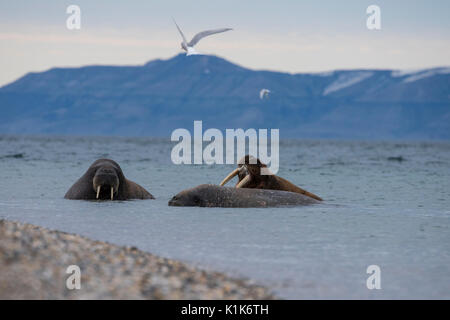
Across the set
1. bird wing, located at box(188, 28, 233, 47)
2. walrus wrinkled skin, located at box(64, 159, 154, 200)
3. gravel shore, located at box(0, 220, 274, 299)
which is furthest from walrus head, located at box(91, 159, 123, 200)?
bird wing, located at box(188, 28, 233, 47)

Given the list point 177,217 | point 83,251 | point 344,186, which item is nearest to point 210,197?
point 177,217

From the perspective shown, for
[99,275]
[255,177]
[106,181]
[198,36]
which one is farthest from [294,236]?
[198,36]

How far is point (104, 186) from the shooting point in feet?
58.5

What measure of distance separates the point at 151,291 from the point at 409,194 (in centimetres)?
1674

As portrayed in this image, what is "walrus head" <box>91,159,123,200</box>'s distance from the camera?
17.7 m

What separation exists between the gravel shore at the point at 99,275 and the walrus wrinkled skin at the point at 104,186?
7694mm

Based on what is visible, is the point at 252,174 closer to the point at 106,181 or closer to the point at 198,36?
the point at 106,181

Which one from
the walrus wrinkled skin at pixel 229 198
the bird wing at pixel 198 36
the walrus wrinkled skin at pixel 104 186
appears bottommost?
the walrus wrinkled skin at pixel 229 198

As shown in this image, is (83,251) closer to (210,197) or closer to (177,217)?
(177,217)

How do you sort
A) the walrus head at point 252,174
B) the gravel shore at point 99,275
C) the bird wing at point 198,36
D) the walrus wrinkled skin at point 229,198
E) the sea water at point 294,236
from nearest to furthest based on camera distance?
the gravel shore at point 99,275 < the sea water at point 294,236 < the walrus wrinkled skin at point 229,198 < the walrus head at point 252,174 < the bird wing at point 198,36

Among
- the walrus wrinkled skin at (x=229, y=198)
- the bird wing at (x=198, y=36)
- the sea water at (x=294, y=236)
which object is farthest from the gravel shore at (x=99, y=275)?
the bird wing at (x=198, y=36)

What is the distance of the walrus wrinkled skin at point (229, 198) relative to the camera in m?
16.5

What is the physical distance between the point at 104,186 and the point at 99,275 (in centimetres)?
985

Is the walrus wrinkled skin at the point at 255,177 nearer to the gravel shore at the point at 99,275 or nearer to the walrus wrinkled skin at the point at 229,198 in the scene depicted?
the walrus wrinkled skin at the point at 229,198
